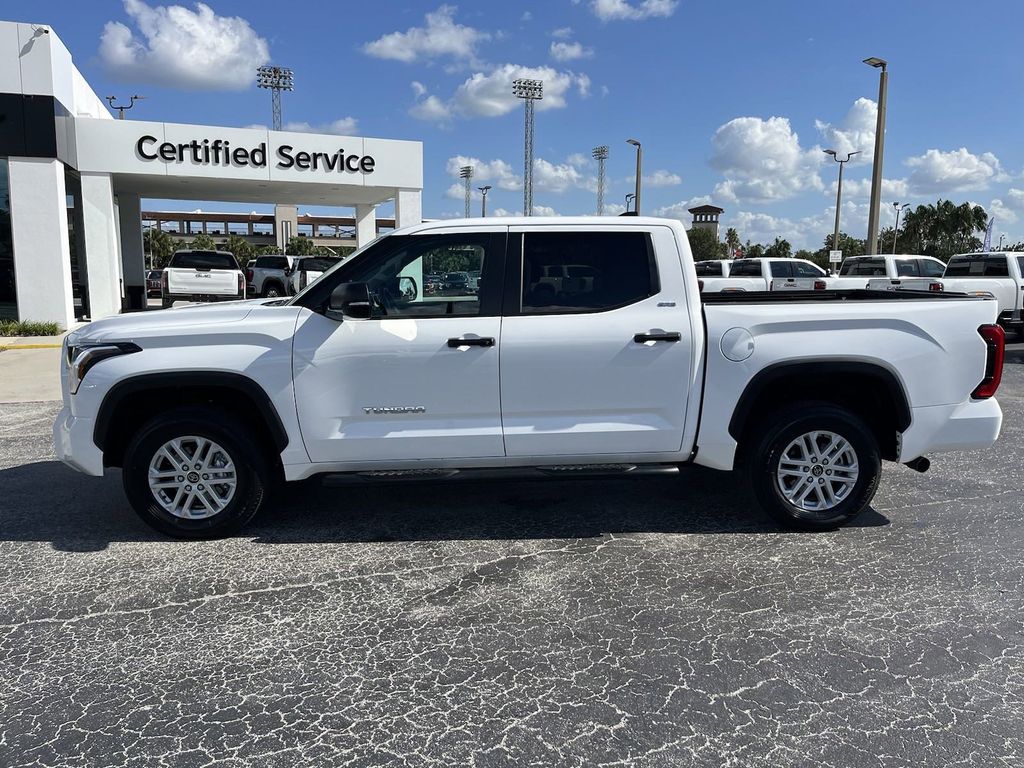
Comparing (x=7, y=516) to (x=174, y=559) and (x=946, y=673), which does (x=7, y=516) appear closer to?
(x=174, y=559)

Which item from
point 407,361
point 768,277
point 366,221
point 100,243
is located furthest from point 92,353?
point 366,221

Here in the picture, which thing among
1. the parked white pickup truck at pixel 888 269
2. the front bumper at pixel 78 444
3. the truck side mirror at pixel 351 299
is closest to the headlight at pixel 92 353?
the front bumper at pixel 78 444

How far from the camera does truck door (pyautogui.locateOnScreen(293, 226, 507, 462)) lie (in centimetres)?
441

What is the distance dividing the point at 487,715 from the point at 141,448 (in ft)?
8.99

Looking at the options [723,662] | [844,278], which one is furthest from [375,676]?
[844,278]

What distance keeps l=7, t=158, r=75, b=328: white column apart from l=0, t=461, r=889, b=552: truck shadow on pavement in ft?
43.4

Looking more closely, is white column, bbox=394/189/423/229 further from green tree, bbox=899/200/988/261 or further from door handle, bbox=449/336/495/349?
green tree, bbox=899/200/988/261

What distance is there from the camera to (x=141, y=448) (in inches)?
176

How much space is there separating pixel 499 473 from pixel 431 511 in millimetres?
796

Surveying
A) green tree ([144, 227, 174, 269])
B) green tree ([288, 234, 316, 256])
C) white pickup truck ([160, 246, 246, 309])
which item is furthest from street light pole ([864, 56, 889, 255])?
green tree ([144, 227, 174, 269])

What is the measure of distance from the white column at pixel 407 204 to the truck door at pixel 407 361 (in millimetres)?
18031

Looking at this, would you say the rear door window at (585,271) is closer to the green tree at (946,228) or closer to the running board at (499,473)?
the running board at (499,473)

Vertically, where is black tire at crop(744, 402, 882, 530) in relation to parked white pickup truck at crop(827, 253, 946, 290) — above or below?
below

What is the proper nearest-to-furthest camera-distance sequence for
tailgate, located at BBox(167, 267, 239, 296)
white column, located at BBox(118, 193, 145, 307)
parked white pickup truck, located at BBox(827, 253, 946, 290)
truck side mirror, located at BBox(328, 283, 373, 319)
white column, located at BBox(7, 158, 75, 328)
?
truck side mirror, located at BBox(328, 283, 373, 319), white column, located at BBox(7, 158, 75, 328), parked white pickup truck, located at BBox(827, 253, 946, 290), tailgate, located at BBox(167, 267, 239, 296), white column, located at BBox(118, 193, 145, 307)
